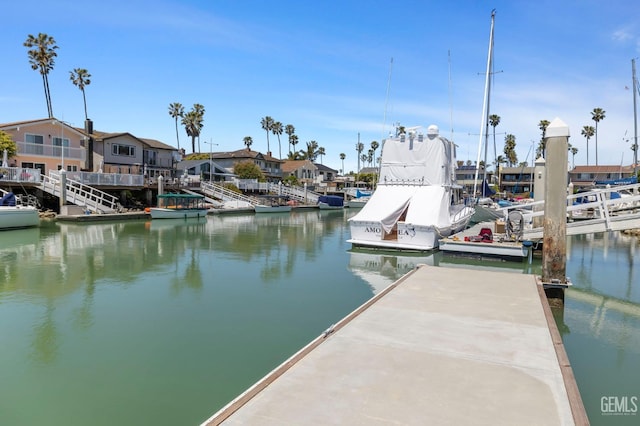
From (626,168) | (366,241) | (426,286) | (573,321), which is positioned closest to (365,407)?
(426,286)

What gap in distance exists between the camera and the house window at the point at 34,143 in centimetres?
4053

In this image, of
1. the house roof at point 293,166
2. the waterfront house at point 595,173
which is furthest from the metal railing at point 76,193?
the waterfront house at point 595,173

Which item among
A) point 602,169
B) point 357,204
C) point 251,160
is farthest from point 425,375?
point 602,169

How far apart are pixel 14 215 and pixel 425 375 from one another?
29972 mm

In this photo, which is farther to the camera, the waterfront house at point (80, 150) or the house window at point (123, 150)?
the house window at point (123, 150)

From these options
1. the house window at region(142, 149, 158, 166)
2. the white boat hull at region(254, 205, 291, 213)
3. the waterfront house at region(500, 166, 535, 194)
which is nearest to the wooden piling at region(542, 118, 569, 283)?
the white boat hull at region(254, 205, 291, 213)

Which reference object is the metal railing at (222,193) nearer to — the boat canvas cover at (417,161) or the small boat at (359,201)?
the small boat at (359,201)

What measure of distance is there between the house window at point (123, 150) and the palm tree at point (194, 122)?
103ft

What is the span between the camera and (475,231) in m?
22.6

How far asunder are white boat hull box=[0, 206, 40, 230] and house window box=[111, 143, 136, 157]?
22060 mm

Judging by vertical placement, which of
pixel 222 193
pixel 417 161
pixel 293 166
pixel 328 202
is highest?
pixel 293 166

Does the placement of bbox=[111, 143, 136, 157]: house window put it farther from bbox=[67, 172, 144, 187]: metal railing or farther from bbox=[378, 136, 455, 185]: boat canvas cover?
bbox=[378, 136, 455, 185]: boat canvas cover

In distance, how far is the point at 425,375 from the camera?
17.7 ft

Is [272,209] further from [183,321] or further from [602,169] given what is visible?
[602,169]
